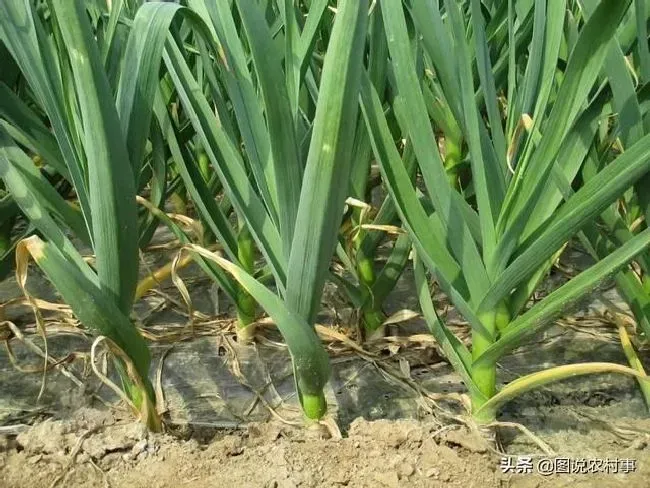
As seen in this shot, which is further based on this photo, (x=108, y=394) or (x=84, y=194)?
(x=108, y=394)

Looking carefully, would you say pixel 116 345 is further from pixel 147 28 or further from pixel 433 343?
pixel 433 343

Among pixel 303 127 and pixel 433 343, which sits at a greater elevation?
pixel 303 127

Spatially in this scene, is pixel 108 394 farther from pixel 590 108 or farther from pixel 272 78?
pixel 590 108

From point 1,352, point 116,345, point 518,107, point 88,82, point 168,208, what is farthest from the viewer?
point 168,208

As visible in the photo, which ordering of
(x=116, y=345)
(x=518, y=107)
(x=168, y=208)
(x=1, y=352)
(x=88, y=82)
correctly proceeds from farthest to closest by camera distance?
1. (x=168, y=208)
2. (x=1, y=352)
3. (x=518, y=107)
4. (x=116, y=345)
5. (x=88, y=82)

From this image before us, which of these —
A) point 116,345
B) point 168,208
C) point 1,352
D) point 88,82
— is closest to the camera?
point 88,82

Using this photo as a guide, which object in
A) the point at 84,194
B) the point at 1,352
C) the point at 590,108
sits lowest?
the point at 1,352

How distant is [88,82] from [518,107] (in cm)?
53

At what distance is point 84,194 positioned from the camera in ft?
2.36

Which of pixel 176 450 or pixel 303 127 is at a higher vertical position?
pixel 303 127

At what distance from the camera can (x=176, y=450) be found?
0.74 metres

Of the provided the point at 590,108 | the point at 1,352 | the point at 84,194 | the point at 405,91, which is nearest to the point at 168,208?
the point at 1,352

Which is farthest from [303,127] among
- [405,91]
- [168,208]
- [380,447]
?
[168,208]

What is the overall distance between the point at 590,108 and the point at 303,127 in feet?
1.18
